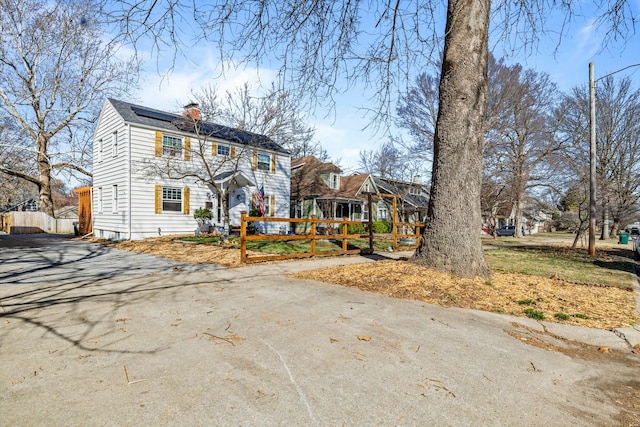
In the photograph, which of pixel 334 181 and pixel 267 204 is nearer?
pixel 267 204

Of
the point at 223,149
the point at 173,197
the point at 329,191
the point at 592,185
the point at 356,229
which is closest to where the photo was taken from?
the point at 592,185

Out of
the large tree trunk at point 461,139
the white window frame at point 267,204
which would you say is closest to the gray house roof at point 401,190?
the white window frame at point 267,204

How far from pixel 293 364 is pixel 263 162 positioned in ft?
61.6

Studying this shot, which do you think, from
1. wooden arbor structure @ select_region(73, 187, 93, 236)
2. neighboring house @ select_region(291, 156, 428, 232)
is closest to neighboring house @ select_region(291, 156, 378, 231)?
neighboring house @ select_region(291, 156, 428, 232)

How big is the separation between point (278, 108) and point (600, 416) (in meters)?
14.6

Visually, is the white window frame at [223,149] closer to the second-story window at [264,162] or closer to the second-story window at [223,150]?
the second-story window at [223,150]

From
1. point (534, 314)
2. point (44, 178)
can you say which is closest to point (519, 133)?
point (534, 314)

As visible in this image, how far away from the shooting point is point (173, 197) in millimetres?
17250

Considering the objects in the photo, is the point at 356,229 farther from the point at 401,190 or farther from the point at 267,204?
the point at 267,204

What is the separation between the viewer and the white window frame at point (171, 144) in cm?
1680

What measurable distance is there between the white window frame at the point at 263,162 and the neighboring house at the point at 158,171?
62 centimetres

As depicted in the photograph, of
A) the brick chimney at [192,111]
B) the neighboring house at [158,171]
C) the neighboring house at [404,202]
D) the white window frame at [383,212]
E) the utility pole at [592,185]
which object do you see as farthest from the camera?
the white window frame at [383,212]

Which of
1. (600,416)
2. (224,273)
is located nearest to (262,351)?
(600,416)

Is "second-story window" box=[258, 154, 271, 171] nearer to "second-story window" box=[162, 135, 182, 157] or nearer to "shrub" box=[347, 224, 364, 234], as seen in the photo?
"second-story window" box=[162, 135, 182, 157]
